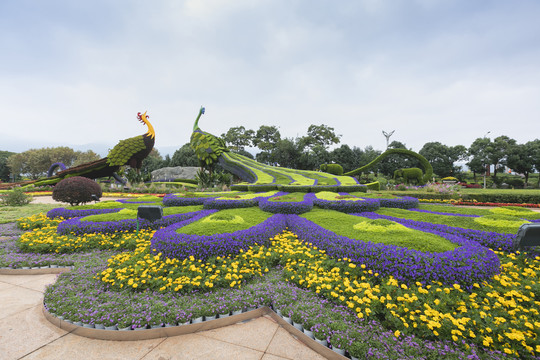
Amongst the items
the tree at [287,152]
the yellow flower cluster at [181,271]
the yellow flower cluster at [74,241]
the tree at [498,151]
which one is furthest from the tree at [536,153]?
the yellow flower cluster at [74,241]

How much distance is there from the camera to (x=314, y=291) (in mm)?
3635

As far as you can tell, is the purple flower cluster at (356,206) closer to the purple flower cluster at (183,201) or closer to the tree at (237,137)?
the purple flower cluster at (183,201)

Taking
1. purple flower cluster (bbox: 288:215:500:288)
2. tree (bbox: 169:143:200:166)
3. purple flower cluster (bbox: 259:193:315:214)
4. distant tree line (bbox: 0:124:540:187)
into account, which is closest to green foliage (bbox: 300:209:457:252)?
purple flower cluster (bbox: 288:215:500:288)

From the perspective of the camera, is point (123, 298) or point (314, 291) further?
point (314, 291)

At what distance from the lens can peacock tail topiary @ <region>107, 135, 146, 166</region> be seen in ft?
75.6

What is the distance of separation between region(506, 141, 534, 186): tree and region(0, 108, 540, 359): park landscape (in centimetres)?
3861

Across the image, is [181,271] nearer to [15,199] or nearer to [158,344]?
[158,344]

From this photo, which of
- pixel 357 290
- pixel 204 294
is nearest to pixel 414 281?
pixel 357 290

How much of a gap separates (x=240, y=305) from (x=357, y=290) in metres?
1.64

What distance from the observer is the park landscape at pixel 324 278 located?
8.63 feet

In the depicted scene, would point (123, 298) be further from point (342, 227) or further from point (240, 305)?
point (342, 227)

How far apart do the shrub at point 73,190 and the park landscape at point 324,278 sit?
15.9ft

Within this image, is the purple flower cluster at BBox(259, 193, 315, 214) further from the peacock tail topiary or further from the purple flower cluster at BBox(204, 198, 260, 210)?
the peacock tail topiary

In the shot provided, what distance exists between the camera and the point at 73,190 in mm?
10586
